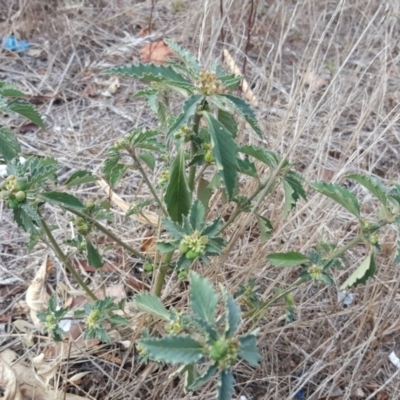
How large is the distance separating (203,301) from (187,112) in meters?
0.32

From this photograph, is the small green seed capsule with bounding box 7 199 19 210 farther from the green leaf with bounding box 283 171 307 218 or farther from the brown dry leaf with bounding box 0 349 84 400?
the brown dry leaf with bounding box 0 349 84 400

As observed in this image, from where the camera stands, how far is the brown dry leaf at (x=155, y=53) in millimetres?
2771

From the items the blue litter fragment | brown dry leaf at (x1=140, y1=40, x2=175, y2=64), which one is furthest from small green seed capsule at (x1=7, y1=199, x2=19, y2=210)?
the blue litter fragment

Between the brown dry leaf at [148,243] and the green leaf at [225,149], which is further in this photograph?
the brown dry leaf at [148,243]

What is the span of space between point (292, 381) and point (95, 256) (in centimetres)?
69

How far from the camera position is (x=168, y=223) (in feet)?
3.57

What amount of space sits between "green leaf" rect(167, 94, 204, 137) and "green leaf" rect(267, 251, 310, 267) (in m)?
0.37

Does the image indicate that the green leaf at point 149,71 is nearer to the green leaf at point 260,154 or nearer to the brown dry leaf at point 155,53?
the green leaf at point 260,154

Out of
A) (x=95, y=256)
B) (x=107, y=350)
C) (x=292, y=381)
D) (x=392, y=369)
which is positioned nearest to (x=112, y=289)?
(x=107, y=350)

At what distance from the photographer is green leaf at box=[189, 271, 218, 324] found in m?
0.84

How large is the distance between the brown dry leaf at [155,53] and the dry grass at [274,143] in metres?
0.07

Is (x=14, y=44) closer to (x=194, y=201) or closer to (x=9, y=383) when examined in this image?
(x=9, y=383)

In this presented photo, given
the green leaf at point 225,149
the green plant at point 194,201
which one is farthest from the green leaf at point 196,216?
the green leaf at point 225,149

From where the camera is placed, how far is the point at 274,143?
1660mm
